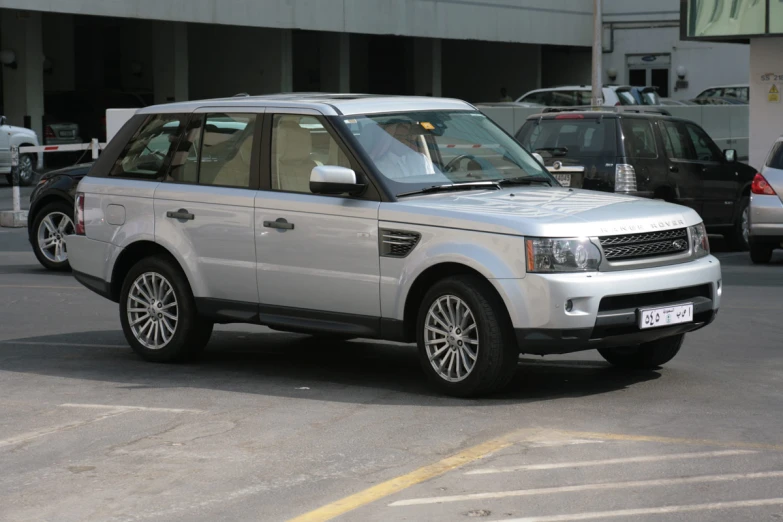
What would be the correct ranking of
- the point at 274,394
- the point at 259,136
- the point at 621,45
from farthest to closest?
the point at 621,45
the point at 259,136
the point at 274,394

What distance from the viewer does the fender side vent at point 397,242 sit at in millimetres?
8578

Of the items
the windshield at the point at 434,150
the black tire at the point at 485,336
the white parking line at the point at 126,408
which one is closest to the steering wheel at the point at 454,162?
the windshield at the point at 434,150

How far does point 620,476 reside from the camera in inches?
260

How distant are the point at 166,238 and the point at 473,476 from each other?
3.90 meters

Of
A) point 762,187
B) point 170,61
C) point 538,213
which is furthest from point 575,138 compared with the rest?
point 170,61

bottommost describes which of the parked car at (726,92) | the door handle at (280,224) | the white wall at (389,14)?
the door handle at (280,224)

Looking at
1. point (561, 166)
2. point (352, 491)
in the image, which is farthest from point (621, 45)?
point (352, 491)

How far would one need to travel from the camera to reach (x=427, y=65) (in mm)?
48344

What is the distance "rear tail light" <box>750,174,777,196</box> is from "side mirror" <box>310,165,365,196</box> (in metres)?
8.76

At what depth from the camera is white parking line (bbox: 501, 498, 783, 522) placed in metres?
5.91

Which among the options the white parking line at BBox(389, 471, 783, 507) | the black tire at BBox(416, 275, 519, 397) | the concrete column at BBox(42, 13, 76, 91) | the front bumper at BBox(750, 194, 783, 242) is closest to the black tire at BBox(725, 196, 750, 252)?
the front bumper at BBox(750, 194, 783, 242)

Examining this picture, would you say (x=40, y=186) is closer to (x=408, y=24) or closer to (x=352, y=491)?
(x=352, y=491)

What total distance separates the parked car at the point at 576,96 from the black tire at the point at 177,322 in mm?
24342

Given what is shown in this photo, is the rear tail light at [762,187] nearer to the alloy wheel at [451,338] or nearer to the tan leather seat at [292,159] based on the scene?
the tan leather seat at [292,159]
